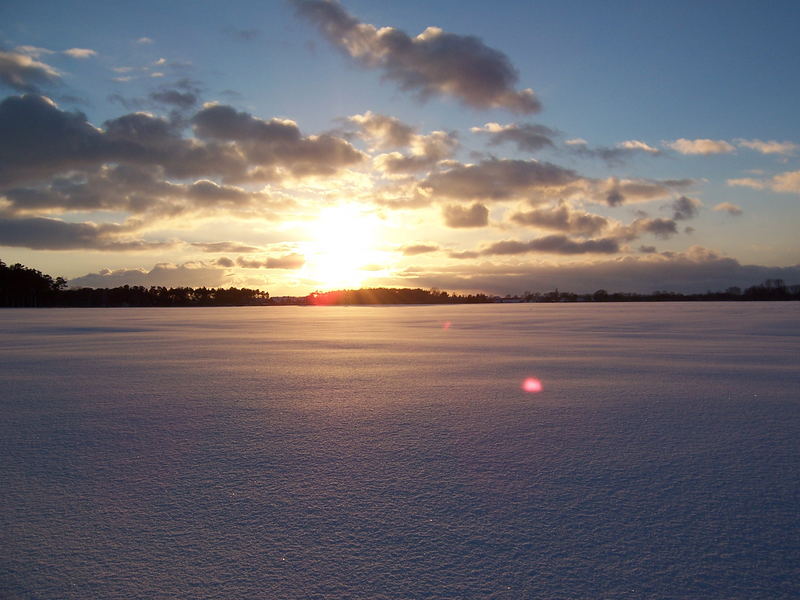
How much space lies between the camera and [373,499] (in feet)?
8.98

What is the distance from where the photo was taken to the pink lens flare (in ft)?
19.3

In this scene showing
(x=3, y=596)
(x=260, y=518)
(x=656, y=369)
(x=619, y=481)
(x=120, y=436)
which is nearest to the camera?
(x=3, y=596)

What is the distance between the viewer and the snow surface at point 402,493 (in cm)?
201

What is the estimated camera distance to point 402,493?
110 inches

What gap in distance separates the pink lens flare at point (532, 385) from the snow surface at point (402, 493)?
0.46 feet

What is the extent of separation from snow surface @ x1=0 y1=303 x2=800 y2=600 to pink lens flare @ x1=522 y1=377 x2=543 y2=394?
0.14m

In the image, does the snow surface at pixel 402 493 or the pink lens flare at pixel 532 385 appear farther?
the pink lens flare at pixel 532 385

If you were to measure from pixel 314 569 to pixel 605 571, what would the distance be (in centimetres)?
120

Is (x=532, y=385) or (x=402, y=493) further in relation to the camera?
(x=532, y=385)

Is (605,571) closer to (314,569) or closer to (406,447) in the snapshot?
(314,569)

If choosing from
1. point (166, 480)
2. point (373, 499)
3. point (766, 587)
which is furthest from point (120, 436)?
point (766, 587)

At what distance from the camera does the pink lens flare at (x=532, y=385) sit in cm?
589

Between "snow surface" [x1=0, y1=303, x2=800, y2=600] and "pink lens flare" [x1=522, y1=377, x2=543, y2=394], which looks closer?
"snow surface" [x1=0, y1=303, x2=800, y2=600]

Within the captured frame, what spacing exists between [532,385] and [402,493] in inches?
152
